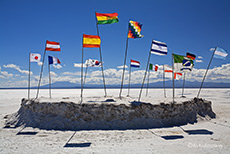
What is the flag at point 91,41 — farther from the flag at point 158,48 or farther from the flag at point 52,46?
the flag at point 158,48

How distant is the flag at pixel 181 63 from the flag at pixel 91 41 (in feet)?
18.3

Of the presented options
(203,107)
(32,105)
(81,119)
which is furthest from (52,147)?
(203,107)

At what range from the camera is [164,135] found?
831cm

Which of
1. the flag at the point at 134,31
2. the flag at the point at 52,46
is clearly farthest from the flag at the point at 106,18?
the flag at the point at 52,46

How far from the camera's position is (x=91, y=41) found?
11180 mm

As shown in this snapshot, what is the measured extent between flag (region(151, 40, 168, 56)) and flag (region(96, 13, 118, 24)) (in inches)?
137

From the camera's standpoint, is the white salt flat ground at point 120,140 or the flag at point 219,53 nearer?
the white salt flat ground at point 120,140

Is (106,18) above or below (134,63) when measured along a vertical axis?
above

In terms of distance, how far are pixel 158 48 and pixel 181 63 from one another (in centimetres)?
204

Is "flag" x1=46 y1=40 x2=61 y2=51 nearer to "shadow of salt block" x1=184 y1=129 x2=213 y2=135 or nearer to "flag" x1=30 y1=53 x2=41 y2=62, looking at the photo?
A: "flag" x1=30 y1=53 x2=41 y2=62

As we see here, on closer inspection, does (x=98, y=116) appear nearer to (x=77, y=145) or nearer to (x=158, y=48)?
(x=77, y=145)

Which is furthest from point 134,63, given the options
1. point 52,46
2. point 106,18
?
point 52,46

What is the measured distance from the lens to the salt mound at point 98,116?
9.66 metres

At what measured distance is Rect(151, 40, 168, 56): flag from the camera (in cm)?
1131
